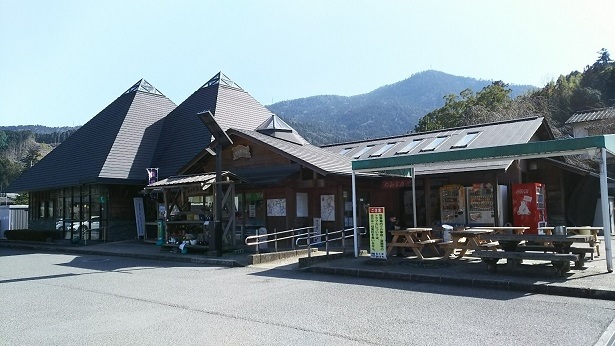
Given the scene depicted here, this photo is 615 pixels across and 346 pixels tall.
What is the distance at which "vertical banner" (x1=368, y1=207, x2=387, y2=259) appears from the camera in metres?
11.5

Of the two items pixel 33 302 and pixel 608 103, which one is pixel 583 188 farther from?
pixel 608 103

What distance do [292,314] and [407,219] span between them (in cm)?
1264

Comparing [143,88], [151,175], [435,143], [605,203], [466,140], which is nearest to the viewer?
[605,203]

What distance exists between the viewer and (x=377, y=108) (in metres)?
134

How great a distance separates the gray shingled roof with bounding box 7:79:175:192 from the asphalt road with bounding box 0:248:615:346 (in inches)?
479

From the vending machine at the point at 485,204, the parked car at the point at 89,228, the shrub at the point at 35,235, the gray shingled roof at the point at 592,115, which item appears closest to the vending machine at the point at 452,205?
the vending machine at the point at 485,204

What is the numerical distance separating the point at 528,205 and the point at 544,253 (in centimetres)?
762

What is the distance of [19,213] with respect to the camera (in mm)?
30219

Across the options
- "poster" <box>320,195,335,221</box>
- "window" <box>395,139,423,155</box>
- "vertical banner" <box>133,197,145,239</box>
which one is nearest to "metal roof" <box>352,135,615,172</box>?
"poster" <box>320,195,335,221</box>

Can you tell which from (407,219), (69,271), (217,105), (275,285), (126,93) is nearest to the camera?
(275,285)

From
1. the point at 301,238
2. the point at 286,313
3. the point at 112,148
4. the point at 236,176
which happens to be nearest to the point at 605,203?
the point at 286,313

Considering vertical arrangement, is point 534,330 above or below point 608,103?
below

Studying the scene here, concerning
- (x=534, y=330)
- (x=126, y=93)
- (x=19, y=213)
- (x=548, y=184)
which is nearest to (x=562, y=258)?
(x=534, y=330)

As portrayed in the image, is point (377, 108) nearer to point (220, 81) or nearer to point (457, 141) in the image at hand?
point (220, 81)
